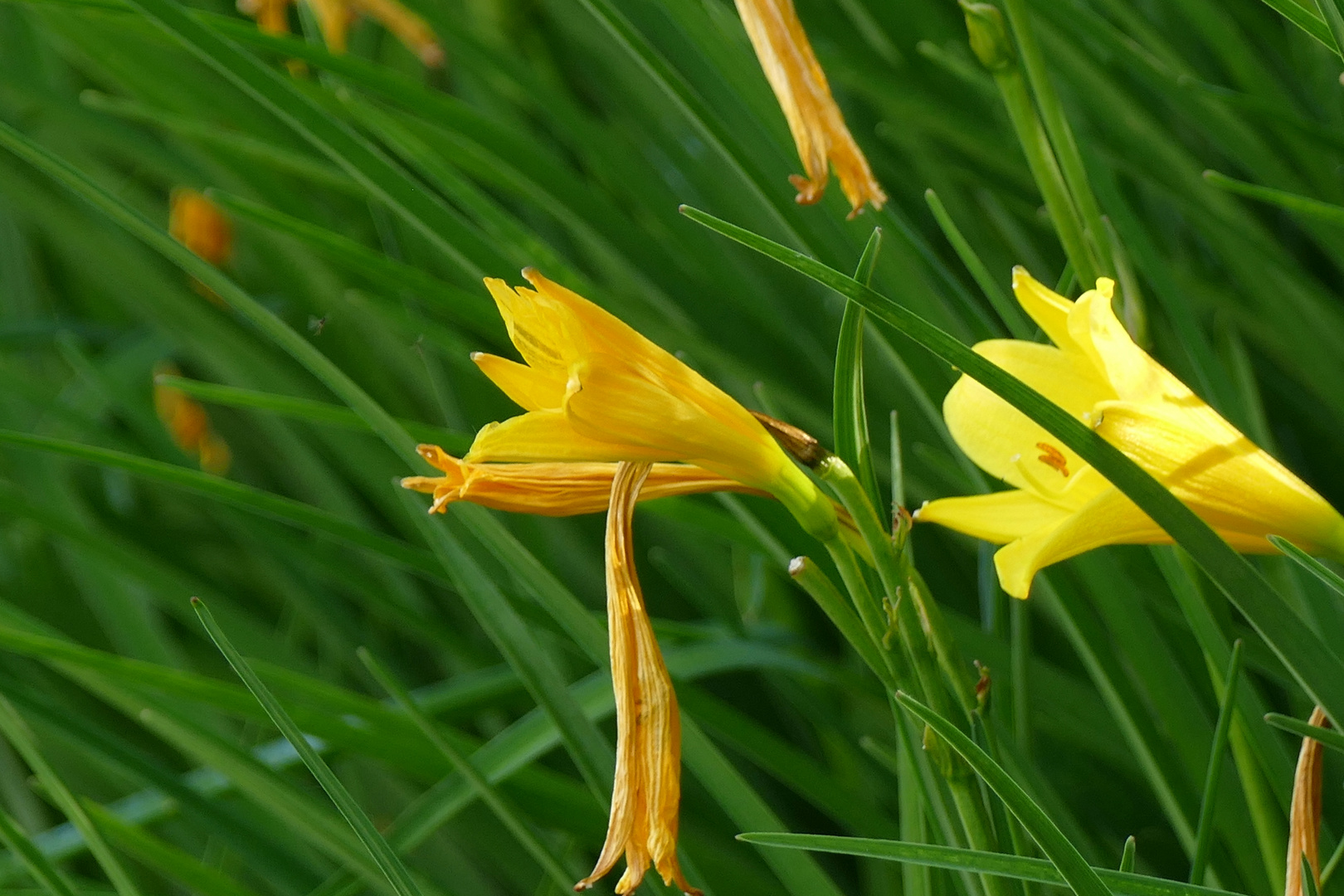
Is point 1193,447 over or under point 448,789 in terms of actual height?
over

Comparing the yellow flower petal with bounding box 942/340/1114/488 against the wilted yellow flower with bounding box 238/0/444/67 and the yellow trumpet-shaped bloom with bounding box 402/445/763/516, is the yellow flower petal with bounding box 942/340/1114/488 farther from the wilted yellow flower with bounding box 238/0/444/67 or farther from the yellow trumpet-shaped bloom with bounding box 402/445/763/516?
the wilted yellow flower with bounding box 238/0/444/67

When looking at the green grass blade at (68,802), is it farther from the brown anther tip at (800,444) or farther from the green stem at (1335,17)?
the green stem at (1335,17)

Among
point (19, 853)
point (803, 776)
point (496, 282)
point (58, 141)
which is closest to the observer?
point (496, 282)

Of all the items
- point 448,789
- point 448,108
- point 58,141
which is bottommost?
point 448,789

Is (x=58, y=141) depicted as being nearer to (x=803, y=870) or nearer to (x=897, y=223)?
(x=897, y=223)

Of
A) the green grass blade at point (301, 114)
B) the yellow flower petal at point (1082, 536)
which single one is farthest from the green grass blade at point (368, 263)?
the yellow flower petal at point (1082, 536)

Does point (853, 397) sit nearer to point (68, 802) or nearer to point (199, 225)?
point (68, 802)

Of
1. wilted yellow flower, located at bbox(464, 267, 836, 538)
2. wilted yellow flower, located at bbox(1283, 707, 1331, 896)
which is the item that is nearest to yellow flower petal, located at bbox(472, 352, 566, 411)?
wilted yellow flower, located at bbox(464, 267, 836, 538)

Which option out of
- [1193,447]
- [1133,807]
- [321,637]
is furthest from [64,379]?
[1193,447]
